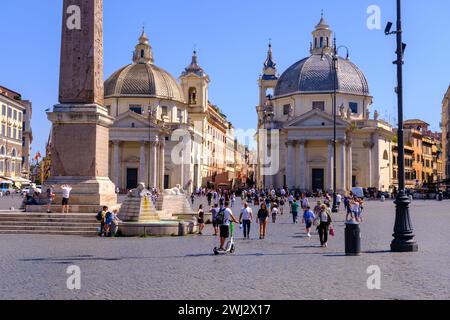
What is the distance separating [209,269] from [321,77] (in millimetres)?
60725

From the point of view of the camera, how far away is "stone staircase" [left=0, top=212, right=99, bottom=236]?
18.3 m

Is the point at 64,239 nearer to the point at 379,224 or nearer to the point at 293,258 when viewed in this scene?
the point at 293,258

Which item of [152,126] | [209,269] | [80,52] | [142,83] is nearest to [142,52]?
[142,83]

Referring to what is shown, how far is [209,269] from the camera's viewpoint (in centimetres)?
1129

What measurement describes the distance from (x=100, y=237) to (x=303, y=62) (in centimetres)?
5911

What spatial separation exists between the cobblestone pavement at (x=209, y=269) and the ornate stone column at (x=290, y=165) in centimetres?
4855

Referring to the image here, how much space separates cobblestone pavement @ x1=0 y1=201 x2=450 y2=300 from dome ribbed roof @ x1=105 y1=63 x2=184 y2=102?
56.0 m

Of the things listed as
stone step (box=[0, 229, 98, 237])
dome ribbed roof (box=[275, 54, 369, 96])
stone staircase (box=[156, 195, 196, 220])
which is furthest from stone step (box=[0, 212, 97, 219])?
dome ribbed roof (box=[275, 54, 369, 96])

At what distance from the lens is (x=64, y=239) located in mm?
16609

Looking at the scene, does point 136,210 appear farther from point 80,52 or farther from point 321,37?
point 321,37

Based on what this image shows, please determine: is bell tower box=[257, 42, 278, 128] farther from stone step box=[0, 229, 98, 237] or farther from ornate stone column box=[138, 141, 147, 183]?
stone step box=[0, 229, 98, 237]

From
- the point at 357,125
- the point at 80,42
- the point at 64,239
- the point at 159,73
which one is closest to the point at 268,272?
the point at 64,239
